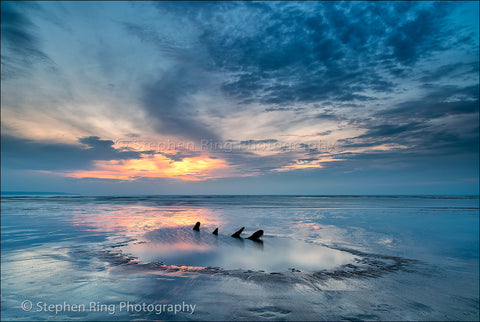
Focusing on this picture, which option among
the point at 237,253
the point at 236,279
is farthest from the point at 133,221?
the point at 236,279

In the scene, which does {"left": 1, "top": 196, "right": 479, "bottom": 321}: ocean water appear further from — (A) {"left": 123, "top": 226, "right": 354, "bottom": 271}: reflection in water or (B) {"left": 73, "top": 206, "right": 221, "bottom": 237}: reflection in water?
(B) {"left": 73, "top": 206, "right": 221, "bottom": 237}: reflection in water

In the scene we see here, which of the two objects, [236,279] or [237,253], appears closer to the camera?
[236,279]

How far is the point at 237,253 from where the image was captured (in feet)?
30.5

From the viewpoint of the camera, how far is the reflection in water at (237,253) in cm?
779

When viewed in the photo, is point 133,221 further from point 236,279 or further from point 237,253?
point 236,279

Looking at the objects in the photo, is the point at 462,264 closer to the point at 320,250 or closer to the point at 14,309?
the point at 320,250

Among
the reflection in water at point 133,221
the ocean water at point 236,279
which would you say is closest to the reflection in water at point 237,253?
the ocean water at point 236,279

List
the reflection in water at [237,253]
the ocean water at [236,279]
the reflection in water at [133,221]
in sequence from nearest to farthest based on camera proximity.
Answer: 1. the ocean water at [236,279]
2. the reflection in water at [237,253]
3. the reflection in water at [133,221]

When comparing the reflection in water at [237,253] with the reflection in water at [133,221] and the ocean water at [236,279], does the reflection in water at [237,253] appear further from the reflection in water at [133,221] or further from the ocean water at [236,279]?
Result: the reflection in water at [133,221]

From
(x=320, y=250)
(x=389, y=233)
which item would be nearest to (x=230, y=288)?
(x=320, y=250)

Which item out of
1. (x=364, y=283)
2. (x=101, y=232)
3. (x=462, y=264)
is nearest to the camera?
(x=364, y=283)

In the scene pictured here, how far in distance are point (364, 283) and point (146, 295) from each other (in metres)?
5.57

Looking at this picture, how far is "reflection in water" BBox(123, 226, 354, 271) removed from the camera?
25.6ft

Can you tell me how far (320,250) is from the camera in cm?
982
